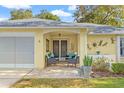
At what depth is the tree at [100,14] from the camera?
39656 millimetres

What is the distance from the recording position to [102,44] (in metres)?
25.2

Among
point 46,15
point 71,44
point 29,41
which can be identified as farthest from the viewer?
point 46,15

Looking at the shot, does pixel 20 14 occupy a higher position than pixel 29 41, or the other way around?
pixel 20 14

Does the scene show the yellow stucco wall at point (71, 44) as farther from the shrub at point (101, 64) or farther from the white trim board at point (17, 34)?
the shrub at point (101, 64)

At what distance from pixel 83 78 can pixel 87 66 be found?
37.3 inches

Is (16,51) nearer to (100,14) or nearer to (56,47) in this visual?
(56,47)

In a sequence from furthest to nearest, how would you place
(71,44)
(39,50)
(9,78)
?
1. (71,44)
2. (39,50)
3. (9,78)

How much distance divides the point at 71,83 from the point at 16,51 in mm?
8868

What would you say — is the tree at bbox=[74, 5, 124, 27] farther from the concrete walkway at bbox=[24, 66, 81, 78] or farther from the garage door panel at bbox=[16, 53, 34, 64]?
the concrete walkway at bbox=[24, 66, 81, 78]

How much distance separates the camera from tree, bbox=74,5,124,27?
39.7 metres

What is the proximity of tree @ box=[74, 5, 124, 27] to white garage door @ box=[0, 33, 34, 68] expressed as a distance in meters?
20.3

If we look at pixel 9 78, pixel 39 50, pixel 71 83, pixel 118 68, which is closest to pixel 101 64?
pixel 118 68

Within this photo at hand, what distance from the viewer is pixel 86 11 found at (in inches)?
1593
